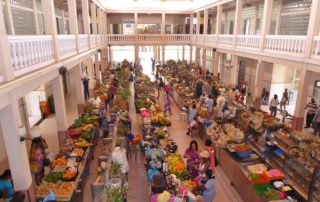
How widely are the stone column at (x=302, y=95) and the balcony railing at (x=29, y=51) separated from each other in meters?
9.41

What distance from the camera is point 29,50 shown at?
255 inches

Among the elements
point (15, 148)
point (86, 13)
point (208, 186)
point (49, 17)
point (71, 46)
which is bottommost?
point (208, 186)

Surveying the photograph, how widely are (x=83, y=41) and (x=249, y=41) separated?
9375 mm

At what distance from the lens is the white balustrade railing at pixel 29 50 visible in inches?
225

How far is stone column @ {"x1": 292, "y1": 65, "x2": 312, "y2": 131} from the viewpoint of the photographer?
9774mm

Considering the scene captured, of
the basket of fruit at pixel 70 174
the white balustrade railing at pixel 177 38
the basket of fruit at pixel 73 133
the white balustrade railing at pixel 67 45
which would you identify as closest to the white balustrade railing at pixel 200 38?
the white balustrade railing at pixel 177 38

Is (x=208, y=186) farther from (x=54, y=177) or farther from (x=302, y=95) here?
(x=302, y=95)

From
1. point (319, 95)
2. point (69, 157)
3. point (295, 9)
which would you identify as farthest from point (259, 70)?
point (69, 157)

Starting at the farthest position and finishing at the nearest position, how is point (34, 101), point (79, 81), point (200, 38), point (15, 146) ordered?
point (200, 38), point (34, 101), point (79, 81), point (15, 146)

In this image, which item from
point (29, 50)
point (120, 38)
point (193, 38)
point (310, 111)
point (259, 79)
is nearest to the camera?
point (29, 50)

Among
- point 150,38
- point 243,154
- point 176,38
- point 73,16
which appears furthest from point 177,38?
point 243,154

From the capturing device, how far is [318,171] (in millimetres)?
6414

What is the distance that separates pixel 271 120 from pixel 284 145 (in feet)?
5.85

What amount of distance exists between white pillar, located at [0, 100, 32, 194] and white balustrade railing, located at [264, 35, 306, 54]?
10.2 metres
